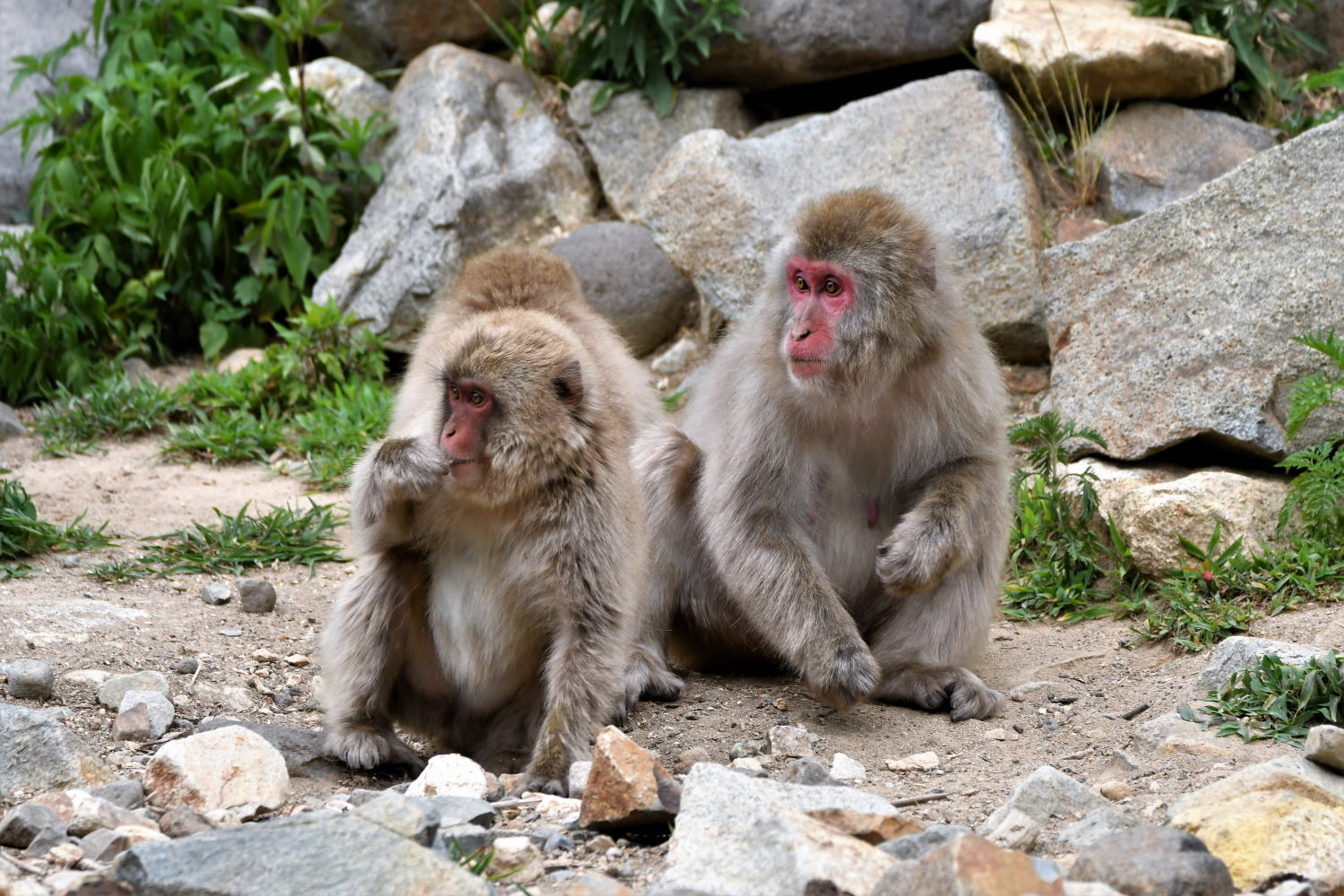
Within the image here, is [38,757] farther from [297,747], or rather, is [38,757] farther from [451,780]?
[451,780]

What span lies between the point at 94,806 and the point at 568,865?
1.00 metres

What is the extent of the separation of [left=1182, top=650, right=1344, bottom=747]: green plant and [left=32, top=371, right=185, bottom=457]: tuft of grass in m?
5.36

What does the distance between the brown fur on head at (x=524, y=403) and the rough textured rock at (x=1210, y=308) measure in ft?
8.71

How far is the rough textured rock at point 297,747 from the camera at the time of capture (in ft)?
12.5

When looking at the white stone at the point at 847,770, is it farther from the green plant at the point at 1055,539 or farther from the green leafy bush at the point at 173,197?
the green leafy bush at the point at 173,197

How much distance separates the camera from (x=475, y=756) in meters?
4.14

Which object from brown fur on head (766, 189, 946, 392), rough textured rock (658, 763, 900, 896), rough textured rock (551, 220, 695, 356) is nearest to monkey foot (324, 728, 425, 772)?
rough textured rock (658, 763, 900, 896)

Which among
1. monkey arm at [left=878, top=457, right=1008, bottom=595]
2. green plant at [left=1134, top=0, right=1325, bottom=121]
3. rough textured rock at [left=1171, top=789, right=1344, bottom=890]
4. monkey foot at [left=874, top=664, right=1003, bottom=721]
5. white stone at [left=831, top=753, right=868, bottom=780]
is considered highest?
green plant at [left=1134, top=0, right=1325, bottom=121]

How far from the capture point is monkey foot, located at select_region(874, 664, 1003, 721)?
4309 millimetres

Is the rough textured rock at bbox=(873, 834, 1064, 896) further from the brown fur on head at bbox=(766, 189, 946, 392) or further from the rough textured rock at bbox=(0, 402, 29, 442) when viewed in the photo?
the rough textured rock at bbox=(0, 402, 29, 442)

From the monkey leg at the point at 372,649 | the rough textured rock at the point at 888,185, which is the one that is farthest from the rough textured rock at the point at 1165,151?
the monkey leg at the point at 372,649

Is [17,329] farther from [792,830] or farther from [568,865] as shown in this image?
[792,830]

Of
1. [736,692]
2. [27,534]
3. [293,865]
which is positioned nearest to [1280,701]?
[736,692]

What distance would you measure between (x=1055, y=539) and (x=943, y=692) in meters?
1.45
